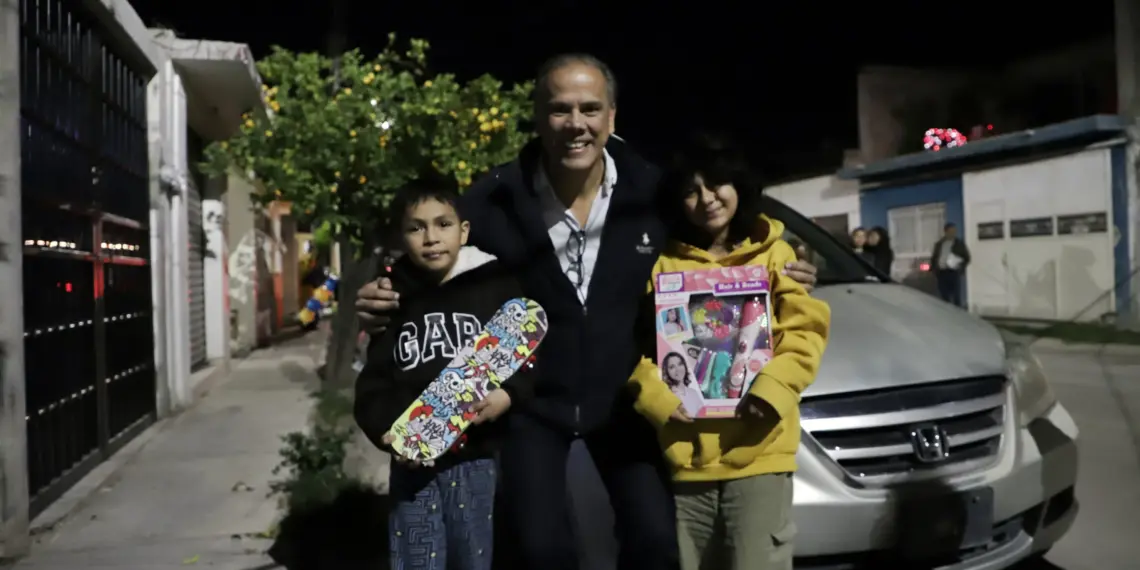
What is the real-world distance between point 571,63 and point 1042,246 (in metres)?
16.3

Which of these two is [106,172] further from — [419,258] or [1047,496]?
[1047,496]

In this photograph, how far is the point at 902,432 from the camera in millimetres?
3045

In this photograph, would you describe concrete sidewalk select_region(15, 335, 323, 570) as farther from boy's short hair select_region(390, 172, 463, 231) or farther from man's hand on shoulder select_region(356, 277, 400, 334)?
boy's short hair select_region(390, 172, 463, 231)

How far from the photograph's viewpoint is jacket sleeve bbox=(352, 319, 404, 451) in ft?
8.96

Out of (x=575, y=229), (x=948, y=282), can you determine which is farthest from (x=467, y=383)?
(x=948, y=282)

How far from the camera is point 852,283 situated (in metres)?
4.16

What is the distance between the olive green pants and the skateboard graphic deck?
24.2 inches

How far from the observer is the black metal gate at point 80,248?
519 cm

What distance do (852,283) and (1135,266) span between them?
13233 mm

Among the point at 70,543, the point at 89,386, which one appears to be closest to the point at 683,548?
the point at 70,543

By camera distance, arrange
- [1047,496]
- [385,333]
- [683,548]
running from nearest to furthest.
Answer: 1. [683,548]
2. [385,333]
3. [1047,496]

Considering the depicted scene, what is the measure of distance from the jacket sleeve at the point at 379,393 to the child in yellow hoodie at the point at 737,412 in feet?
2.45

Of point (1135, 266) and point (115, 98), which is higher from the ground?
point (115, 98)

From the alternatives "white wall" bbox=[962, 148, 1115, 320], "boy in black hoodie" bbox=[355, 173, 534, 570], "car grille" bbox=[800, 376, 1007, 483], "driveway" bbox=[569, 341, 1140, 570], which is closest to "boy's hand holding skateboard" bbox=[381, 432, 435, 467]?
"boy in black hoodie" bbox=[355, 173, 534, 570]
